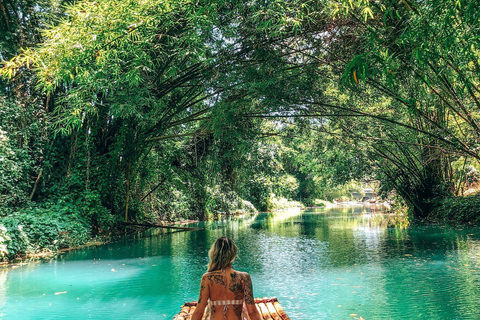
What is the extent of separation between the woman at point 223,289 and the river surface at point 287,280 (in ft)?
7.98

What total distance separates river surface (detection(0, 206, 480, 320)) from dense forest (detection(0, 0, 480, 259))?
2277mm

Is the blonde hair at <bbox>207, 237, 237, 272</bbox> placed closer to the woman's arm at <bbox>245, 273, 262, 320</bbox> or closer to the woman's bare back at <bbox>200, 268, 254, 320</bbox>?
the woman's bare back at <bbox>200, 268, 254, 320</bbox>

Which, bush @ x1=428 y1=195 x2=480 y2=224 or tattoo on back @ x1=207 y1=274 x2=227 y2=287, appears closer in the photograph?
tattoo on back @ x1=207 y1=274 x2=227 y2=287

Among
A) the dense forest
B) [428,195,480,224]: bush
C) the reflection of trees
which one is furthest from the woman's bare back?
[428,195,480,224]: bush

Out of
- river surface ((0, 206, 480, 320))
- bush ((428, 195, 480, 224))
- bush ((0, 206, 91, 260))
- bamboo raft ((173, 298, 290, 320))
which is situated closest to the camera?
bamboo raft ((173, 298, 290, 320))

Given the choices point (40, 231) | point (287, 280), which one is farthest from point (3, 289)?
point (287, 280)

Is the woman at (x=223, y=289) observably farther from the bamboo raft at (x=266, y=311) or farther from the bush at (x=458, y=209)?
the bush at (x=458, y=209)

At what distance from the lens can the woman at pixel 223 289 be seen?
2.82m

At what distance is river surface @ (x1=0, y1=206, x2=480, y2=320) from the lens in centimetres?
539

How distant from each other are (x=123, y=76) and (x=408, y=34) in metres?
6.17

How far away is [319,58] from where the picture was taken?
9055mm

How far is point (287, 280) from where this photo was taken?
704 cm

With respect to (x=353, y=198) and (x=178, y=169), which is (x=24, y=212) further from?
(x=353, y=198)

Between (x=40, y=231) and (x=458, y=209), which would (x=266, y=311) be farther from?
(x=458, y=209)
